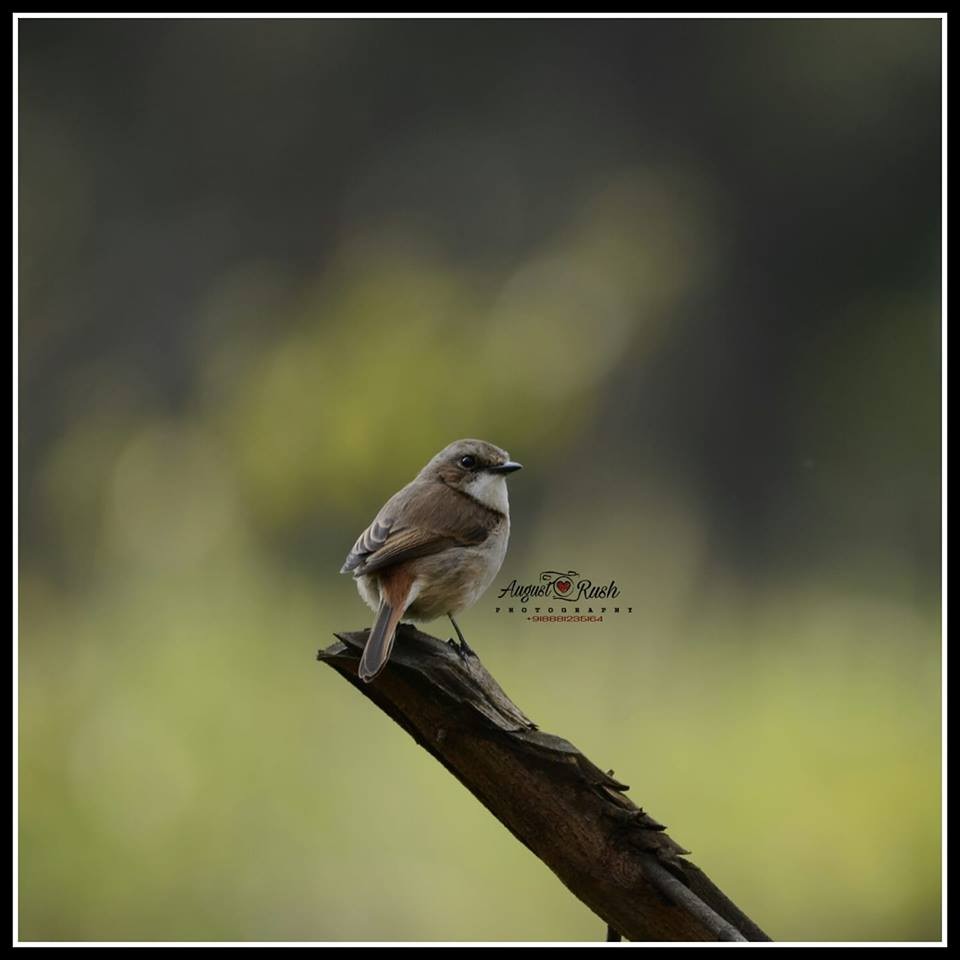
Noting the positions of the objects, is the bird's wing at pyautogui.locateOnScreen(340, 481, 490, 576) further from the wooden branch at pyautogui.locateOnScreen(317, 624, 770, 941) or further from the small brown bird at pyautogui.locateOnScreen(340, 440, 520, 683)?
the wooden branch at pyautogui.locateOnScreen(317, 624, 770, 941)

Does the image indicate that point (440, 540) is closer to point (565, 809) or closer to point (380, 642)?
point (380, 642)

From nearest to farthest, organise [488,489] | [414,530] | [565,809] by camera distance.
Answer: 1. [565,809]
2. [414,530]
3. [488,489]

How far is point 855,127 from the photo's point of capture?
5.48 meters

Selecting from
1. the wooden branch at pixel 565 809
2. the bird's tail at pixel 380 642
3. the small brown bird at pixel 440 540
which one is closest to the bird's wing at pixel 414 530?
the small brown bird at pixel 440 540

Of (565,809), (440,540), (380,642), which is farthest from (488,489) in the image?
(565,809)

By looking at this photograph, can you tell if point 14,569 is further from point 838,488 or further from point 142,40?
point 838,488

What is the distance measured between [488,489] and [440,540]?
0.71ft

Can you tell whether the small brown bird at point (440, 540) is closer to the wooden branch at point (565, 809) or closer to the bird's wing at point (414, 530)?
the bird's wing at point (414, 530)

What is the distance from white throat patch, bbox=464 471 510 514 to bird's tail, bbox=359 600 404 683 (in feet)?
1.39

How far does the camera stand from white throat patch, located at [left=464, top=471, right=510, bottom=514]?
271 cm

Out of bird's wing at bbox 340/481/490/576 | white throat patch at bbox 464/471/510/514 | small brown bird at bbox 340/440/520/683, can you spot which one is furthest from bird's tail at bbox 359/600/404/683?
white throat patch at bbox 464/471/510/514

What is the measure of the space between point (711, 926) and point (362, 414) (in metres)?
3.75

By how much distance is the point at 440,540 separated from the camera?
8.45 feet

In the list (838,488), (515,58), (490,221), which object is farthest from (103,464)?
(838,488)
